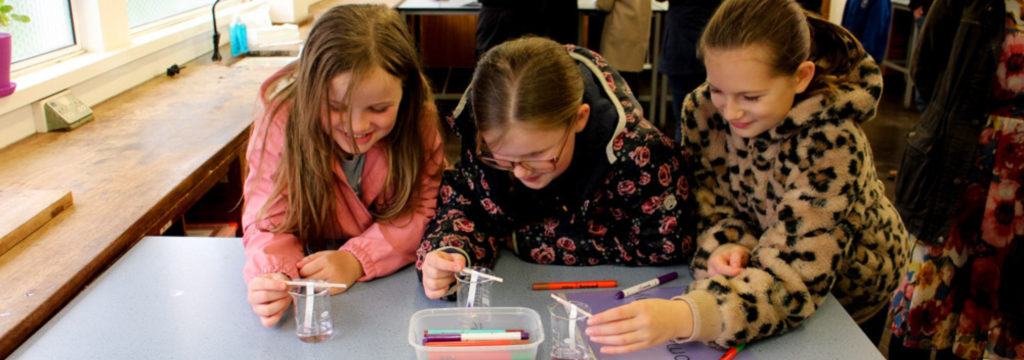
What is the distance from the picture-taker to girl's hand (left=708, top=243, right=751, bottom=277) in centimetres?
128

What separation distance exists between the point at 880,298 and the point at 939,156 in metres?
0.58

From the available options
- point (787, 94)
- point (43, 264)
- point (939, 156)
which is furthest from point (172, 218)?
point (939, 156)

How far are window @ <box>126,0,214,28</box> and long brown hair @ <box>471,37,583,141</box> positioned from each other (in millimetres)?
2085

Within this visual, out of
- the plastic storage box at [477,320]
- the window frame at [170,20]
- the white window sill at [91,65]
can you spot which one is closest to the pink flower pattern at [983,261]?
the plastic storage box at [477,320]

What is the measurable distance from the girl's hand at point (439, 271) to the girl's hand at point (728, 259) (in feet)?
1.46

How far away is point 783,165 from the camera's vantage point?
1269 millimetres

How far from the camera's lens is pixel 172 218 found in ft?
5.67

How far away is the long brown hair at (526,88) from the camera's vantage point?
48.2 inches

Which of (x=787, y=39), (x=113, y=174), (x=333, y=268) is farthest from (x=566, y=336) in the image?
(x=113, y=174)

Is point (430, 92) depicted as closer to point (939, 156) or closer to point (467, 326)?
point (467, 326)

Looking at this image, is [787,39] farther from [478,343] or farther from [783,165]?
[478,343]

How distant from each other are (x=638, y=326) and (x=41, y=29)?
2199 millimetres

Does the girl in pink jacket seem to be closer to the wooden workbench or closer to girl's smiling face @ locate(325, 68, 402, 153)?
girl's smiling face @ locate(325, 68, 402, 153)

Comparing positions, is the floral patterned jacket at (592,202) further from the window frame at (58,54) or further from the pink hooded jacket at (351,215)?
the window frame at (58,54)
